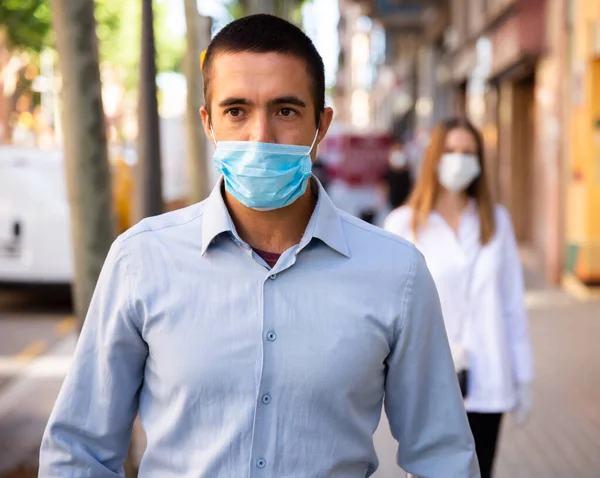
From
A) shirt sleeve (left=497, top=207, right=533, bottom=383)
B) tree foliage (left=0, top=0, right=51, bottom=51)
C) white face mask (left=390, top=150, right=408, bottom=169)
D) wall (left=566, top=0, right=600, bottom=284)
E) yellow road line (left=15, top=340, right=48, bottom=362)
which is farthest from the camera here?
tree foliage (left=0, top=0, right=51, bottom=51)

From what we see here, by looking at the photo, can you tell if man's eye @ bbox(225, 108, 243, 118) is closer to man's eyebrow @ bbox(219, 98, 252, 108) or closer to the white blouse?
man's eyebrow @ bbox(219, 98, 252, 108)

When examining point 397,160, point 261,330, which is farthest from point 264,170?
point 397,160

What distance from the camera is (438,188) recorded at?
4789 millimetres

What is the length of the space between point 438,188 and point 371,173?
23.6 meters

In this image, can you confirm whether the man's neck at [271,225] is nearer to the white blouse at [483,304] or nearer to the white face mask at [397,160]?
the white blouse at [483,304]

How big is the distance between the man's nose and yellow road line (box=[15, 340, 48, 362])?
775 centimetres

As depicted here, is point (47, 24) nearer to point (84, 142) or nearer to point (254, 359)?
point (84, 142)

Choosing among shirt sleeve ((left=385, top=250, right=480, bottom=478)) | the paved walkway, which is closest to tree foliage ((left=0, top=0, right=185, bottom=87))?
the paved walkway

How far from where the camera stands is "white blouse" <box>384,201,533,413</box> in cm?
445

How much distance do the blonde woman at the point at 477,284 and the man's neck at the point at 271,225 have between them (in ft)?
7.11

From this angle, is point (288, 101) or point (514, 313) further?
point (514, 313)

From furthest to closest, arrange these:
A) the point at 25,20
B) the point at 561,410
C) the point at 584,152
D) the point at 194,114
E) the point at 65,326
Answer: the point at 25,20 → the point at 584,152 → the point at 65,326 → the point at 194,114 → the point at 561,410

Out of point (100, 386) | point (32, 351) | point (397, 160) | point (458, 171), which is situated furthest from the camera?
point (397, 160)

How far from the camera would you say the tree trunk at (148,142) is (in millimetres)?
6930
